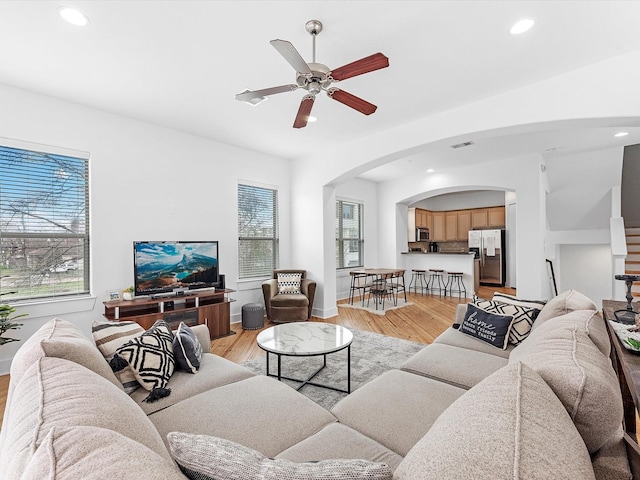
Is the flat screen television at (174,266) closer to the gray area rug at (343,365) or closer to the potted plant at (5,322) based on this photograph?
the potted plant at (5,322)

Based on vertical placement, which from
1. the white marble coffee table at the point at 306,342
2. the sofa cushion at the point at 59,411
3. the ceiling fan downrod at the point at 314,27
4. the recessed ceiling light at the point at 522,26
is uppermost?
the ceiling fan downrod at the point at 314,27

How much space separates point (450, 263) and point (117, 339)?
23.4ft

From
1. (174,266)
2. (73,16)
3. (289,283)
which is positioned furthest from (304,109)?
(289,283)

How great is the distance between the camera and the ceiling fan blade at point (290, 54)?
1851 mm

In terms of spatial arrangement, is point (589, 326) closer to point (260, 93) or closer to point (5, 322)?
point (260, 93)

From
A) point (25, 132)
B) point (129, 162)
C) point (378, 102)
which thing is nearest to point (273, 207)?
point (129, 162)

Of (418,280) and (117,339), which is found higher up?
(117,339)

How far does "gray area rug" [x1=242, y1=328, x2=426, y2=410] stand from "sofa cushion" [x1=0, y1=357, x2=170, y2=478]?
5.65 feet

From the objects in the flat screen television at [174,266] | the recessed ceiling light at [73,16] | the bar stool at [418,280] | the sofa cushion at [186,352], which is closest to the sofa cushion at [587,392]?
the sofa cushion at [186,352]

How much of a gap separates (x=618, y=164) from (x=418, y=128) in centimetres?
394

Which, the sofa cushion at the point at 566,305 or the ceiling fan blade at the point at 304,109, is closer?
the sofa cushion at the point at 566,305

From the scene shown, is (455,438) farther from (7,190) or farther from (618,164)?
(618,164)

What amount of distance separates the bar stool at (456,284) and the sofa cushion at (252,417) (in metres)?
6.36

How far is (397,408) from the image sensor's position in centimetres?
155
